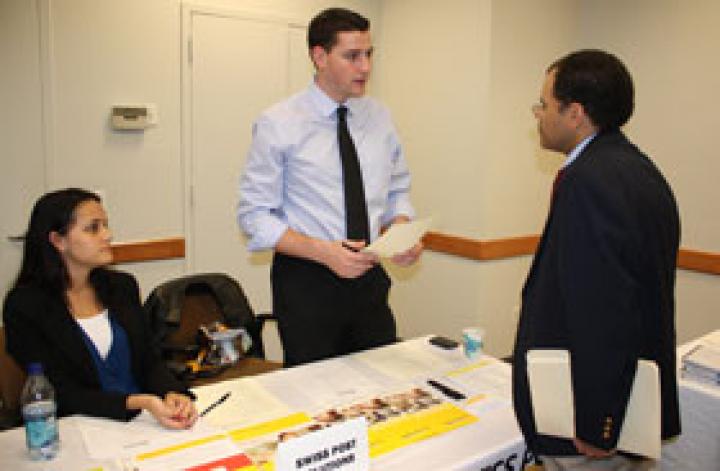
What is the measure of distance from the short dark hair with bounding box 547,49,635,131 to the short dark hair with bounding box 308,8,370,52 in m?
0.85

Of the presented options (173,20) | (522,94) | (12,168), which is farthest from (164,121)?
(522,94)

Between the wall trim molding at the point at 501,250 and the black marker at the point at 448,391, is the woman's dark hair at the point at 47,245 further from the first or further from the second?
the wall trim molding at the point at 501,250

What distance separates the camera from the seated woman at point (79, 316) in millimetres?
1713

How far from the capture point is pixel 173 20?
11.0ft

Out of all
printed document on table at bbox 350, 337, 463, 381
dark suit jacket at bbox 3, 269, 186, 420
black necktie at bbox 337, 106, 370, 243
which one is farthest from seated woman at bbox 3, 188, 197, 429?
black necktie at bbox 337, 106, 370, 243

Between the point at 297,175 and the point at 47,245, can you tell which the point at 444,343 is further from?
the point at 47,245

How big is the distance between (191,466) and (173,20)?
8.85ft

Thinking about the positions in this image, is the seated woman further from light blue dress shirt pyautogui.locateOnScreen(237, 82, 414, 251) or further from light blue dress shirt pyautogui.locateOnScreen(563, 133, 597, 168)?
light blue dress shirt pyautogui.locateOnScreen(563, 133, 597, 168)

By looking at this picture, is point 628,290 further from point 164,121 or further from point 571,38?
point 571,38

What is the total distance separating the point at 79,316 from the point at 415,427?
3.44 ft

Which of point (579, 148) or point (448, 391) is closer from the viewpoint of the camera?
point (579, 148)

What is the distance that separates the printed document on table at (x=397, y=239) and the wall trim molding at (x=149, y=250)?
6.54 feet

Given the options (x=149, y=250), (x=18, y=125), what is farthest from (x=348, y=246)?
(x=18, y=125)

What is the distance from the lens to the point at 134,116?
3248mm
